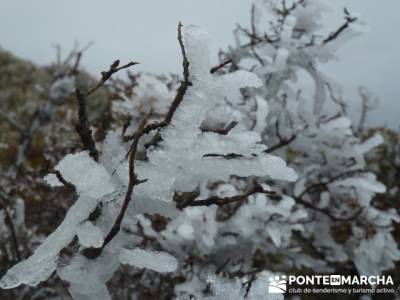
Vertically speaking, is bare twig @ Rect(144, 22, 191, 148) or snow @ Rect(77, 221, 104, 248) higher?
bare twig @ Rect(144, 22, 191, 148)

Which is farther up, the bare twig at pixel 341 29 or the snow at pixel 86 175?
the bare twig at pixel 341 29

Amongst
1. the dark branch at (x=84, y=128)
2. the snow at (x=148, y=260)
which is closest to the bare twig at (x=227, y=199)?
the snow at (x=148, y=260)

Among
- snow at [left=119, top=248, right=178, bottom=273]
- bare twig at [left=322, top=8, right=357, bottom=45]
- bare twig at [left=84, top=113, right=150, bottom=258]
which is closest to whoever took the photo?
bare twig at [left=84, top=113, right=150, bottom=258]

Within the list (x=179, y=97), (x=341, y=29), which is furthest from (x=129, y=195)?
(x=341, y=29)

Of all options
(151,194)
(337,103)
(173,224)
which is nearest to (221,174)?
(151,194)

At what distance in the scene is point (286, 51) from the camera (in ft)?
9.71

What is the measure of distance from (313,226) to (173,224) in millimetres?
1209

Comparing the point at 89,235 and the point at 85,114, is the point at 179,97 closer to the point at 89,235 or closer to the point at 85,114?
the point at 85,114

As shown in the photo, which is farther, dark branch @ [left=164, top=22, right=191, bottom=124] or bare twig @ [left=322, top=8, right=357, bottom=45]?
bare twig @ [left=322, top=8, right=357, bottom=45]

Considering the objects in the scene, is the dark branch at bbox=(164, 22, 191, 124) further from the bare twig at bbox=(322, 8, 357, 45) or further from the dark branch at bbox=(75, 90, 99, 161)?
the bare twig at bbox=(322, 8, 357, 45)

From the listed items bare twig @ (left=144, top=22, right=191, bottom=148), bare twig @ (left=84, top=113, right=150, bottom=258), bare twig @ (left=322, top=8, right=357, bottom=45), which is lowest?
bare twig @ (left=84, top=113, right=150, bottom=258)

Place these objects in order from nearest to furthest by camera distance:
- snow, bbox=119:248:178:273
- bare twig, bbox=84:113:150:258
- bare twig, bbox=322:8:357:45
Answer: bare twig, bbox=84:113:150:258, snow, bbox=119:248:178:273, bare twig, bbox=322:8:357:45

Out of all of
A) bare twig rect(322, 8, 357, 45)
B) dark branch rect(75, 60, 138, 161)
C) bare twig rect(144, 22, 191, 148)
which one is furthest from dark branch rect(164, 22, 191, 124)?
bare twig rect(322, 8, 357, 45)

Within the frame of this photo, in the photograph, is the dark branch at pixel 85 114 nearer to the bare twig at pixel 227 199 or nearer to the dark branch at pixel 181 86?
the dark branch at pixel 181 86
